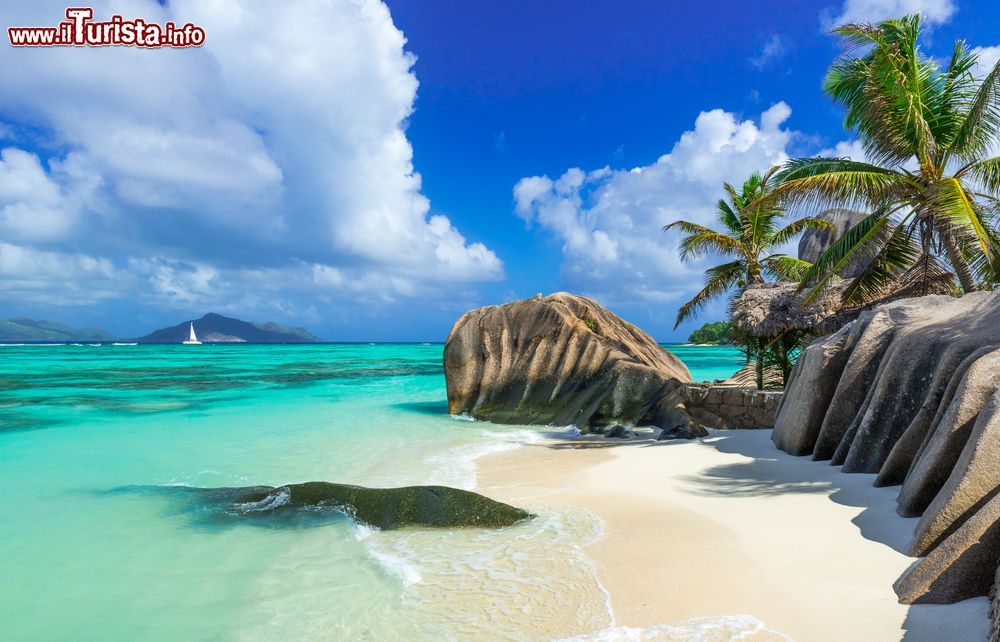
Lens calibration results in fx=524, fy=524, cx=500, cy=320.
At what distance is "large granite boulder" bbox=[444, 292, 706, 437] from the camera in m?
13.4

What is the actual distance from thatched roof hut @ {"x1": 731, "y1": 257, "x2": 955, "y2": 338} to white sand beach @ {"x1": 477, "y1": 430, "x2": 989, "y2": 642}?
16.8ft

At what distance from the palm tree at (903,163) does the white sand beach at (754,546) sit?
6.09 metres

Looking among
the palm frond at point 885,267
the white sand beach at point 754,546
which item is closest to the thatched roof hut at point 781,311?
the palm frond at point 885,267

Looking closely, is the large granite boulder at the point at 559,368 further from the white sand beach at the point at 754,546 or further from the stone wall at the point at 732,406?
the white sand beach at the point at 754,546

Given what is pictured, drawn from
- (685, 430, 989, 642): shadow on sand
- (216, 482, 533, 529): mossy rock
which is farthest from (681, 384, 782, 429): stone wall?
(216, 482, 533, 529): mossy rock

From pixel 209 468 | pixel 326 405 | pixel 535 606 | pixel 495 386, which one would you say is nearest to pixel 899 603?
pixel 535 606

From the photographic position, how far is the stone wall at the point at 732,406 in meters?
11.7

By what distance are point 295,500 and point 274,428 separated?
8641mm

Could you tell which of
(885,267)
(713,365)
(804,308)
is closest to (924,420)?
(804,308)

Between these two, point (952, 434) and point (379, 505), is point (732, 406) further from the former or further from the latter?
point (379, 505)

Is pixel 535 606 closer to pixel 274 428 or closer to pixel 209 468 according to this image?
pixel 209 468

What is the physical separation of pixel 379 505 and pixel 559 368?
30.8 ft

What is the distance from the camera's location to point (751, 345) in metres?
14.0

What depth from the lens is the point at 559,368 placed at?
15.3m
